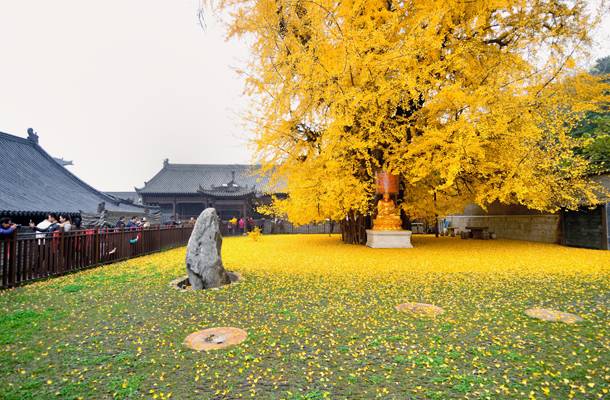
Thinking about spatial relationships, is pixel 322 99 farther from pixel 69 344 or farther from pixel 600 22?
pixel 69 344

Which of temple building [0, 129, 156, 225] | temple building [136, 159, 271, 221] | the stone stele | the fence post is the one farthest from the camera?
temple building [136, 159, 271, 221]

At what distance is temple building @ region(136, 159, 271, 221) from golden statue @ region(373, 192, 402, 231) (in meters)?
16.7

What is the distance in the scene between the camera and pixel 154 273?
7836 millimetres

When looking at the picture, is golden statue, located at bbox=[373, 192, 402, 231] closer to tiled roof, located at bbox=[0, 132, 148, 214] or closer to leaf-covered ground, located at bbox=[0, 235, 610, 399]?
leaf-covered ground, located at bbox=[0, 235, 610, 399]

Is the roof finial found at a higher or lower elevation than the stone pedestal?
higher

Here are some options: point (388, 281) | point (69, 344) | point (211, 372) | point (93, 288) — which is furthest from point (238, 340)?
point (93, 288)

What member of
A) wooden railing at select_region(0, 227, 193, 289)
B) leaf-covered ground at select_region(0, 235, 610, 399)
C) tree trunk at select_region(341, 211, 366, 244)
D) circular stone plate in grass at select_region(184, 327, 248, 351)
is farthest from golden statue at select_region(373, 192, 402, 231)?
circular stone plate in grass at select_region(184, 327, 248, 351)

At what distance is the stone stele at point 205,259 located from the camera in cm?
609

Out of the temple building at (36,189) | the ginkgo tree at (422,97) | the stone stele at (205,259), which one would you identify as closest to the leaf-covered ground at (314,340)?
the stone stele at (205,259)

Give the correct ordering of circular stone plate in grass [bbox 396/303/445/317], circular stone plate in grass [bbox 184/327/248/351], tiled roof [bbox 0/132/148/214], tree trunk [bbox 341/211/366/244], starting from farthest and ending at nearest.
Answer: tiled roof [bbox 0/132/148/214] < tree trunk [bbox 341/211/366/244] < circular stone plate in grass [bbox 396/303/445/317] < circular stone plate in grass [bbox 184/327/248/351]

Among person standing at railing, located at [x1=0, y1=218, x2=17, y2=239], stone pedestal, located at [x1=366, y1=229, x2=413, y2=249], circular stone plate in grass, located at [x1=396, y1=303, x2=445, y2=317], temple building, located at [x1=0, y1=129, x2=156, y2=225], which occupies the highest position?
temple building, located at [x1=0, y1=129, x2=156, y2=225]

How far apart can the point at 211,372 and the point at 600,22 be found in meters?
15.2

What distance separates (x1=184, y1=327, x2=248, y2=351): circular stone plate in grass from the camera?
11.3 feet

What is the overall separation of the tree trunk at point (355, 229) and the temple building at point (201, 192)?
14.1 m
